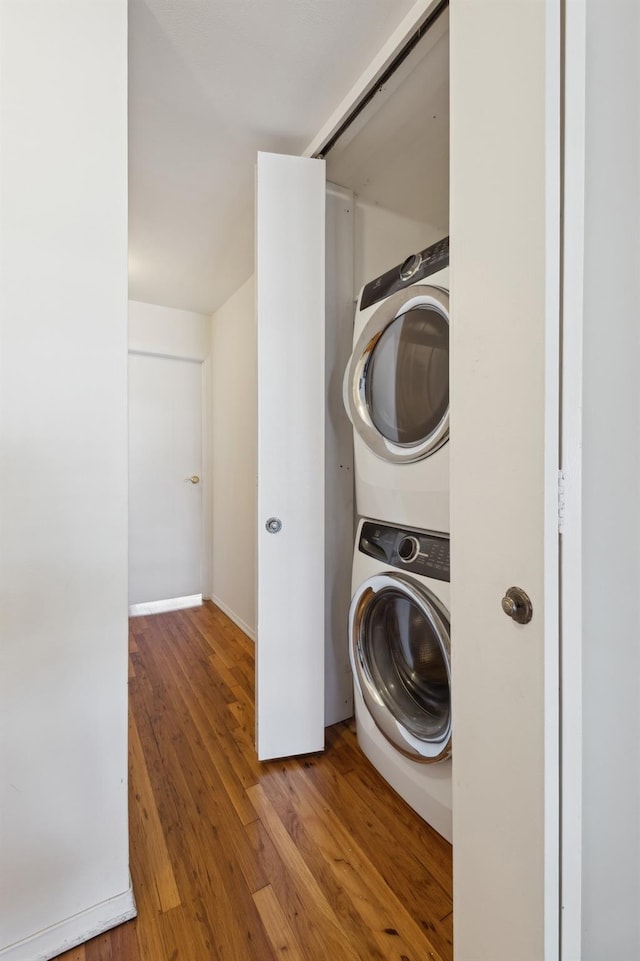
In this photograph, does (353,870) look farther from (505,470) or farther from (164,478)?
(164,478)

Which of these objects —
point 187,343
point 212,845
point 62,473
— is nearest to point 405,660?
point 212,845

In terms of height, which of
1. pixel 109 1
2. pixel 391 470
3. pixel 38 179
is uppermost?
pixel 109 1

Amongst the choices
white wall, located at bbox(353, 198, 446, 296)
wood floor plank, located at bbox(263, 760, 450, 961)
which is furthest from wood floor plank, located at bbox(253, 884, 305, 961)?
white wall, located at bbox(353, 198, 446, 296)

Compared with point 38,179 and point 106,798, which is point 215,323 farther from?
point 106,798

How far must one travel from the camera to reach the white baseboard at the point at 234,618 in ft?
8.52

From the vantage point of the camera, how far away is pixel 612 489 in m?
0.57

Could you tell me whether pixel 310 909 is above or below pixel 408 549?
below

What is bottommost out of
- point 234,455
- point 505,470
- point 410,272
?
point 505,470

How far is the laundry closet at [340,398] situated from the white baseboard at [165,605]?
1870mm

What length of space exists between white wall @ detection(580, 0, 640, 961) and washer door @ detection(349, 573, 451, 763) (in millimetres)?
457

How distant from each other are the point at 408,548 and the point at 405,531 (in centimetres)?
6

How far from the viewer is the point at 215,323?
3.21 meters

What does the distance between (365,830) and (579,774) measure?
0.96 m

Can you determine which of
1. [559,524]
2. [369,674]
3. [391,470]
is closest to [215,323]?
[391,470]
